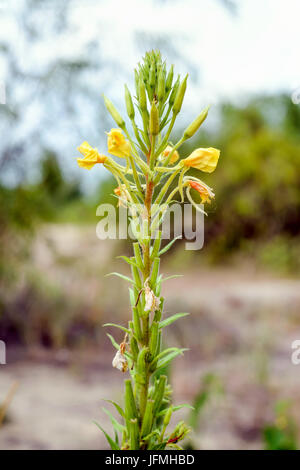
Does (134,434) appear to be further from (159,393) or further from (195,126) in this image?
(195,126)

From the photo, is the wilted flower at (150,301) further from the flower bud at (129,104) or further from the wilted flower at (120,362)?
the flower bud at (129,104)

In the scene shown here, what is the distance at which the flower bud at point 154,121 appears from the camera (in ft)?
1.31

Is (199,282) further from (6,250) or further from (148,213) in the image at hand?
(148,213)

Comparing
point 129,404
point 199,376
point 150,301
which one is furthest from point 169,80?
point 199,376

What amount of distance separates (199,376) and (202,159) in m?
2.41

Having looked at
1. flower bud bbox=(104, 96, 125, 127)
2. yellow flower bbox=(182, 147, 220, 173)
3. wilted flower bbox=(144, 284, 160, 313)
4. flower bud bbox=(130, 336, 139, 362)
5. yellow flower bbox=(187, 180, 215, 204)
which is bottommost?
flower bud bbox=(130, 336, 139, 362)

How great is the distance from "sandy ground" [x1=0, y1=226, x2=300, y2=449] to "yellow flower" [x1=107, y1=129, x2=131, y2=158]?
3.48ft

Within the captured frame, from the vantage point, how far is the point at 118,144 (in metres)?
0.41

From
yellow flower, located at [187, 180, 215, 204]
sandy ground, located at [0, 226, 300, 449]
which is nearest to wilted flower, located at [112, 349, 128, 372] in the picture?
yellow flower, located at [187, 180, 215, 204]

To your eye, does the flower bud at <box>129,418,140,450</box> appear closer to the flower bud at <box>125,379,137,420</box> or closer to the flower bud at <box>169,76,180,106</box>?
the flower bud at <box>125,379,137,420</box>

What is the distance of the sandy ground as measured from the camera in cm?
163

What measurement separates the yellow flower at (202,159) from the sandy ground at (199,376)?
3.52 ft

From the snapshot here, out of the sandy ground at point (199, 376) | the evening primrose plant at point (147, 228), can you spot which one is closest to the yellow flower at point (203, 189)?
the evening primrose plant at point (147, 228)

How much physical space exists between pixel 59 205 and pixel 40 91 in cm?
89
